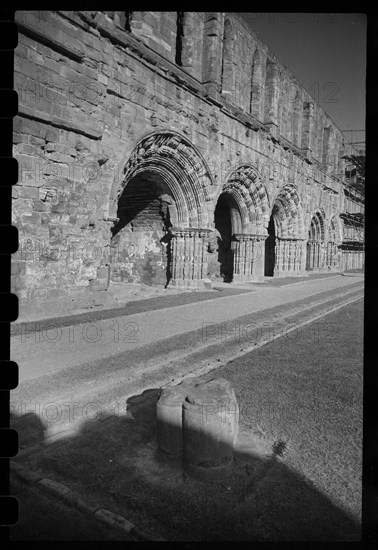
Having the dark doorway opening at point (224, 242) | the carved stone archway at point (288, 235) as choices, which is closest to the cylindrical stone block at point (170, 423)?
the dark doorway opening at point (224, 242)

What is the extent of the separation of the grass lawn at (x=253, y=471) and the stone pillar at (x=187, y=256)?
8.78 meters

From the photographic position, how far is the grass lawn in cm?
230

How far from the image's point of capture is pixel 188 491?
2.62 m

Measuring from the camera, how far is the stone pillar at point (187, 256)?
1309cm

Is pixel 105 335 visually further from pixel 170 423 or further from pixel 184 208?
pixel 184 208

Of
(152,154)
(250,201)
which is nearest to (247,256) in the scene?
(250,201)

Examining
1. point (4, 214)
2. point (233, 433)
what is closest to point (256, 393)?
point (233, 433)

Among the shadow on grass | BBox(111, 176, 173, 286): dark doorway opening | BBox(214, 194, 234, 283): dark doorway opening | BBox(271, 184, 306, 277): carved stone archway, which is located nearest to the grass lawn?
Result: the shadow on grass

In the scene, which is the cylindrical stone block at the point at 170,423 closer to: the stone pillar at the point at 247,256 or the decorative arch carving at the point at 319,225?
the stone pillar at the point at 247,256

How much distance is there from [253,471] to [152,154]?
9.99 m

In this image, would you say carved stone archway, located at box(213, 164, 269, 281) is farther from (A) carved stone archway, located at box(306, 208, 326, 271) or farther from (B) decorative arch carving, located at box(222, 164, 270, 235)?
(A) carved stone archway, located at box(306, 208, 326, 271)

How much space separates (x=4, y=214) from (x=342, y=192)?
31012mm

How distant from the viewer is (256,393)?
414 cm

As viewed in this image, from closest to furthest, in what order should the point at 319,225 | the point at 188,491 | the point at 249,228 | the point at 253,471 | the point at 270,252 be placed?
the point at 188,491 → the point at 253,471 → the point at 249,228 → the point at 270,252 → the point at 319,225
